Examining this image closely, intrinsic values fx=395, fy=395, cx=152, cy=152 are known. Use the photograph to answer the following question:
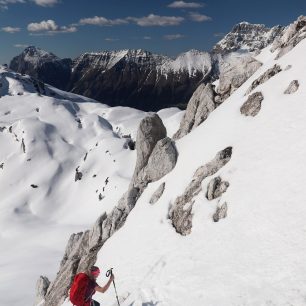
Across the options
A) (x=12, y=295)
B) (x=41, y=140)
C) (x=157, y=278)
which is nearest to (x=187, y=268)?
(x=157, y=278)

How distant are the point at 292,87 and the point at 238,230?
16088mm

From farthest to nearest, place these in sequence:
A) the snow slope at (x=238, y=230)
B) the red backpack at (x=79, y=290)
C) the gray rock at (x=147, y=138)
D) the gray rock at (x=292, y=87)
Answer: the gray rock at (x=147, y=138), the gray rock at (x=292, y=87), the snow slope at (x=238, y=230), the red backpack at (x=79, y=290)

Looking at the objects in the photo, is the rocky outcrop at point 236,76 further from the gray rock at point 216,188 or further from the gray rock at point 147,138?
the gray rock at point 216,188

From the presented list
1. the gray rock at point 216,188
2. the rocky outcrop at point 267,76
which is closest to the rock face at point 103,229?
the rocky outcrop at point 267,76

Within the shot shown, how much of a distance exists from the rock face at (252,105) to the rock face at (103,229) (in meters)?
8.71

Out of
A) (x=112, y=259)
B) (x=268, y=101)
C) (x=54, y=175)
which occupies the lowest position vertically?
(x=54, y=175)

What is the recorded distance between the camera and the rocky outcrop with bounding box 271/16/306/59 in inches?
1741

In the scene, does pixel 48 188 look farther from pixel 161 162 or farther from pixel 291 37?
pixel 291 37

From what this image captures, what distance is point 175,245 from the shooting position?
24812 mm

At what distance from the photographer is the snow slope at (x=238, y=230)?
17.4 meters

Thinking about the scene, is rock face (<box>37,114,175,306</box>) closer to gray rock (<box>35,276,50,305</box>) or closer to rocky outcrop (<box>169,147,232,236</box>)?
gray rock (<box>35,276,50,305</box>)

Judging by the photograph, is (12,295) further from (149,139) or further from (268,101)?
(268,101)

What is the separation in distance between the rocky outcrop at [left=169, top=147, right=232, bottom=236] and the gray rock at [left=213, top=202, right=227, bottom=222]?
284 centimetres

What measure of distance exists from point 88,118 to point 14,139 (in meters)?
40.3
